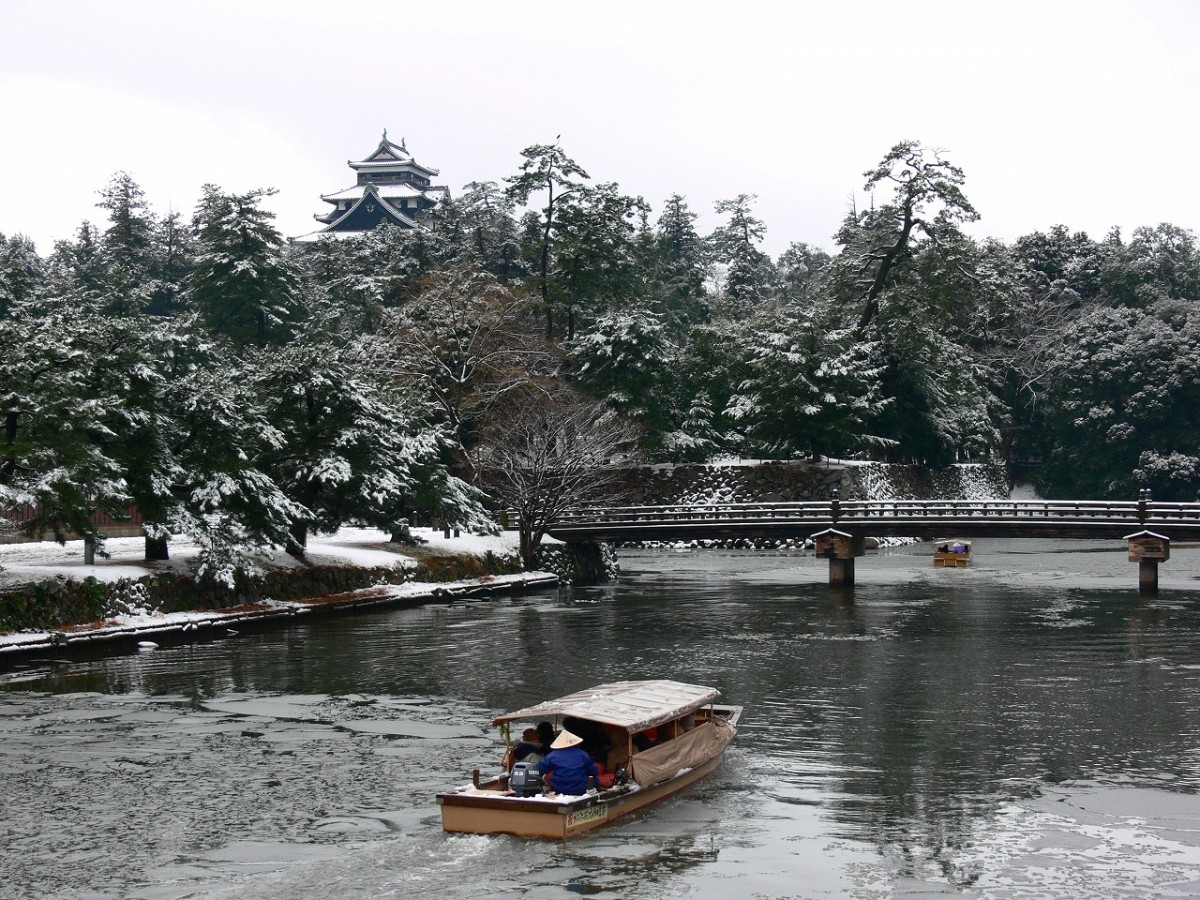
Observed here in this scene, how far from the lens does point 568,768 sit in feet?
51.7

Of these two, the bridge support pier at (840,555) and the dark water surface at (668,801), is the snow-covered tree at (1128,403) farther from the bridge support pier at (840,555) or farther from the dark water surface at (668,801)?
the dark water surface at (668,801)

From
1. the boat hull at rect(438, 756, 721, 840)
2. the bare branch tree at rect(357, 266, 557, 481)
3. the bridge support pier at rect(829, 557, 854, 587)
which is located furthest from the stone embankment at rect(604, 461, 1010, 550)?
the boat hull at rect(438, 756, 721, 840)

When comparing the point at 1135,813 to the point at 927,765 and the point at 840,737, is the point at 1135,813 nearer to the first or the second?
the point at 927,765

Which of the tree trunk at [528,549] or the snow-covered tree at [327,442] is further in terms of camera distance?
the tree trunk at [528,549]

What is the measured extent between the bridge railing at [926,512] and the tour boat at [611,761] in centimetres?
3273

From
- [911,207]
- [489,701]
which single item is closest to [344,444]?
[489,701]

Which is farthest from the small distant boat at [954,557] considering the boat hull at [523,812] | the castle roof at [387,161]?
the castle roof at [387,161]

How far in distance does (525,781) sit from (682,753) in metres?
3.15

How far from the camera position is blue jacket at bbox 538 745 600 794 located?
618 inches

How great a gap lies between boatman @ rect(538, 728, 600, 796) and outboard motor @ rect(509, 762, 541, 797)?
0.67 feet

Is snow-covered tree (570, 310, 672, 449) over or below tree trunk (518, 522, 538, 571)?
over

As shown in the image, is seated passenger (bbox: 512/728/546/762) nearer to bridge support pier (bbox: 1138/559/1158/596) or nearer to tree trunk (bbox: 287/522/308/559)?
tree trunk (bbox: 287/522/308/559)

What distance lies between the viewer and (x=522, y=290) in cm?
7125

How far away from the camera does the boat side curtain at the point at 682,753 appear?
16.8 meters
